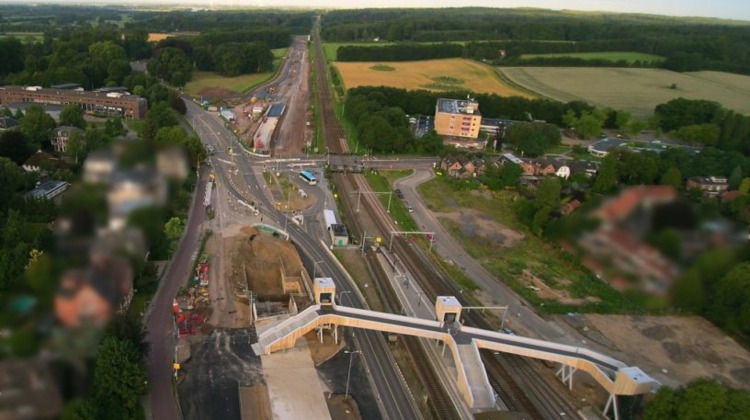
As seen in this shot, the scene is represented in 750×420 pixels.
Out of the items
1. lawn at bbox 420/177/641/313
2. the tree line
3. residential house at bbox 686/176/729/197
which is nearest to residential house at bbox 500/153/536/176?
lawn at bbox 420/177/641/313

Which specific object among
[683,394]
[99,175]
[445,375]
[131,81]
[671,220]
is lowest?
[445,375]

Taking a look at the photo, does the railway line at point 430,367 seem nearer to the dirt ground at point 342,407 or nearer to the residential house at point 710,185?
the dirt ground at point 342,407

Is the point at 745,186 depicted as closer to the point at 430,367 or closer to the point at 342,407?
the point at 430,367

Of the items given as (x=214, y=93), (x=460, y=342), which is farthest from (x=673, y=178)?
(x=214, y=93)

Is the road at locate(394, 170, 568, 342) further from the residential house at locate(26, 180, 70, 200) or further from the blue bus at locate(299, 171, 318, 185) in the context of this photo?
the residential house at locate(26, 180, 70, 200)

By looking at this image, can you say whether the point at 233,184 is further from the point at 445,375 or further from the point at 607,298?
the point at 607,298

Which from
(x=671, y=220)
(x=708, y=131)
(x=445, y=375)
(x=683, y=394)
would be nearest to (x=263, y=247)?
(x=445, y=375)
